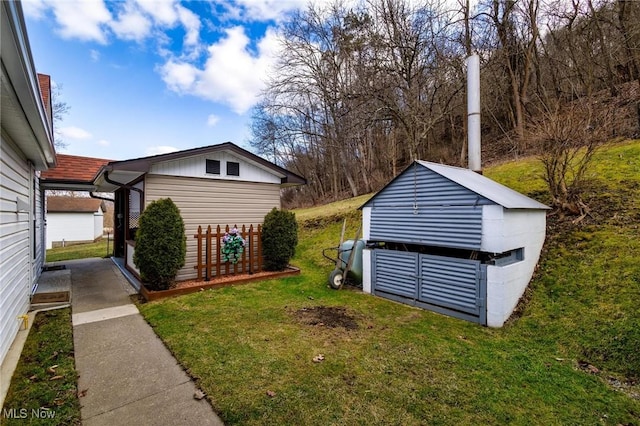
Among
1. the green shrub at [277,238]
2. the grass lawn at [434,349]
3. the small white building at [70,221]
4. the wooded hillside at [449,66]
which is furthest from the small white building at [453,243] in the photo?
the small white building at [70,221]

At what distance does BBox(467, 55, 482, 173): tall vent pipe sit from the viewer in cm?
664

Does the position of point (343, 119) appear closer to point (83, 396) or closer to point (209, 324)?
point (209, 324)

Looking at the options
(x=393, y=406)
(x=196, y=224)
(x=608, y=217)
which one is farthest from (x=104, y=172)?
(x=608, y=217)

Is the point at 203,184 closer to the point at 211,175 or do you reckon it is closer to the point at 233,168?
the point at 211,175

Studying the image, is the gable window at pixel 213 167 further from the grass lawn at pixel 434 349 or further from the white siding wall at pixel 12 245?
the white siding wall at pixel 12 245

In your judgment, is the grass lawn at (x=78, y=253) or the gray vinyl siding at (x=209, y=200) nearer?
the gray vinyl siding at (x=209, y=200)

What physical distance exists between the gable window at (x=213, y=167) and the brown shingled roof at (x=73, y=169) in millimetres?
4719

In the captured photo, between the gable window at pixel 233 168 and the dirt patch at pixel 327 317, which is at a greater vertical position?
the gable window at pixel 233 168

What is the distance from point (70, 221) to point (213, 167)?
71.9 ft

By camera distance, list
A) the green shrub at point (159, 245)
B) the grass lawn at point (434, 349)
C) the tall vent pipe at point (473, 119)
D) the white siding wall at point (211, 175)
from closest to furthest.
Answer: the grass lawn at point (434, 349)
the green shrub at point (159, 245)
the white siding wall at point (211, 175)
the tall vent pipe at point (473, 119)

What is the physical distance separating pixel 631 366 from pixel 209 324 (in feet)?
17.0

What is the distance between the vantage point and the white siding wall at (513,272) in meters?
4.23

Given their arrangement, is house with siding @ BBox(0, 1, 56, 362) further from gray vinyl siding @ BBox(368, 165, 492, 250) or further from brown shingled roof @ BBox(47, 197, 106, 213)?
brown shingled roof @ BBox(47, 197, 106, 213)

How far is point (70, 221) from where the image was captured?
2183cm
